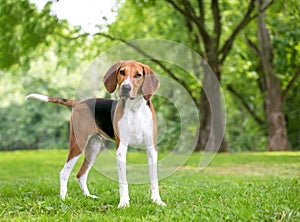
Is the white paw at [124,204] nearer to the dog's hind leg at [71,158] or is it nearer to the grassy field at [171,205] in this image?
the grassy field at [171,205]

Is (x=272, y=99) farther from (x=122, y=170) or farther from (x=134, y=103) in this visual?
(x=134, y=103)

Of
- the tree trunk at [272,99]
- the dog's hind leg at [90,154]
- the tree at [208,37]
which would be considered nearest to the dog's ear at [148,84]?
the dog's hind leg at [90,154]

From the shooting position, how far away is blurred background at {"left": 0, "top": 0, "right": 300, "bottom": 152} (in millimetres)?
14945

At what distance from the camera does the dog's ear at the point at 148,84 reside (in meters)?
5.39

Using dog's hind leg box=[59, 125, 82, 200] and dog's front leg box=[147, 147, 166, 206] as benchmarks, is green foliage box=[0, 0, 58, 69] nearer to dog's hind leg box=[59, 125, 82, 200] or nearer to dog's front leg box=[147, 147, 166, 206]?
dog's hind leg box=[59, 125, 82, 200]

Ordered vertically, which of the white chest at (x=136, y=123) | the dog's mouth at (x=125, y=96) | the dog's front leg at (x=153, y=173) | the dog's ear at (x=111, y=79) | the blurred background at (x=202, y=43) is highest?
the blurred background at (x=202, y=43)

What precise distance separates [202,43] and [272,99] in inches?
190

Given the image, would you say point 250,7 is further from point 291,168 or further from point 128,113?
point 128,113

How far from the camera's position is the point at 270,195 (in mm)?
6211

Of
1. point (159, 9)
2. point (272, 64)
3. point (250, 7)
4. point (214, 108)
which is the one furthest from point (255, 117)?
point (214, 108)

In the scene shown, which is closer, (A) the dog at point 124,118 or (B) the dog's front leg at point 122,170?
(A) the dog at point 124,118

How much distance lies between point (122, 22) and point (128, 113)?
60.3 feet

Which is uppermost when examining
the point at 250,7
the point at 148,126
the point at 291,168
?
the point at 250,7

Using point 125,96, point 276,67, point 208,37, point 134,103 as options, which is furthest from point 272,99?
point 125,96
